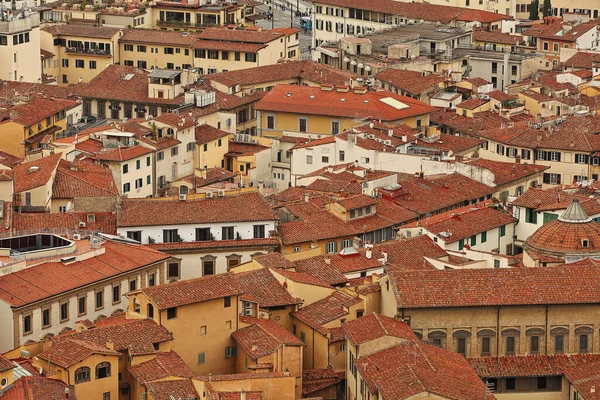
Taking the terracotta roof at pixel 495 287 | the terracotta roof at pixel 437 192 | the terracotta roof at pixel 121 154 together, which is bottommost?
the terracotta roof at pixel 437 192

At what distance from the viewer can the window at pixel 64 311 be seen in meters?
87.1

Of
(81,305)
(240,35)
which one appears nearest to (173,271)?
(81,305)

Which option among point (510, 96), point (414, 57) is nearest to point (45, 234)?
point (510, 96)

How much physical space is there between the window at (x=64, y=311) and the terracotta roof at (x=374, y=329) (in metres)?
12.5

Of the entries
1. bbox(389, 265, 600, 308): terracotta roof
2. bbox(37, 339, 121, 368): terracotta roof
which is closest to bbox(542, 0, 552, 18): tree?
bbox(389, 265, 600, 308): terracotta roof

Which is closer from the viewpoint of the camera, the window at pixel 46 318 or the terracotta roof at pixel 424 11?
the window at pixel 46 318

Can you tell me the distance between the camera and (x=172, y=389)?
76500 mm

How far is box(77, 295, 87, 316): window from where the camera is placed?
88219mm

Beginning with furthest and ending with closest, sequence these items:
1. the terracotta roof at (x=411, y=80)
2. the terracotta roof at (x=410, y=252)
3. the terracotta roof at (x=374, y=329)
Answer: the terracotta roof at (x=411, y=80) → the terracotta roof at (x=410, y=252) → the terracotta roof at (x=374, y=329)

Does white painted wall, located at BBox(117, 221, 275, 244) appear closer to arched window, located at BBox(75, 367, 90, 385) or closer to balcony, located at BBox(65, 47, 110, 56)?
arched window, located at BBox(75, 367, 90, 385)

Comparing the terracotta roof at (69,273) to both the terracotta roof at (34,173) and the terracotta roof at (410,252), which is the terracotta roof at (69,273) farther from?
the terracotta roof at (34,173)

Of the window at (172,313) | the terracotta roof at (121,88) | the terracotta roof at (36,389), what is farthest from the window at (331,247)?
the terracotta roof at (121,88)

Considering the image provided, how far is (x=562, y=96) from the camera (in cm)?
14525

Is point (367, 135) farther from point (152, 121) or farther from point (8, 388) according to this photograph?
point (8, 388)
